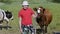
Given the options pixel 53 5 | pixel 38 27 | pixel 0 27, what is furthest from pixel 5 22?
pixel 53 5

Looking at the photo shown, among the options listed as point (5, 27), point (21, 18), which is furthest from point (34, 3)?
point (21, 18)

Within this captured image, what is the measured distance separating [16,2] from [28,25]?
13651 mm

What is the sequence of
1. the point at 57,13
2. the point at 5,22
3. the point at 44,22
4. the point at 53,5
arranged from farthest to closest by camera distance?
the point at 53,5 < the point at 57,13 < the point at 5,22 < the point at 44,22

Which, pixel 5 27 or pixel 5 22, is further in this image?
pixel 5 22

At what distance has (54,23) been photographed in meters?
16.0

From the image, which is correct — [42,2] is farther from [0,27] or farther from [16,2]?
[0,27]

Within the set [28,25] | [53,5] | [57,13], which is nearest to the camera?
[28,25]

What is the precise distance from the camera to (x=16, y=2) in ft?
72.3

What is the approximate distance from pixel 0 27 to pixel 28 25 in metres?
6.11

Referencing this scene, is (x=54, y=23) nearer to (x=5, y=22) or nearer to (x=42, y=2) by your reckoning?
(x=5, y=22)

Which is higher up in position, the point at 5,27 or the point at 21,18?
the point at 21,18

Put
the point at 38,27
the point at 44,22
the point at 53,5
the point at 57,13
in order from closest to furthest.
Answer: the point at 44,22
the point at 38,27
the point at 57,13
the point at 53,5

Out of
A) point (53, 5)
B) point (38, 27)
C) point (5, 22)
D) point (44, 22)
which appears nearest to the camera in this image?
point (44, 22)

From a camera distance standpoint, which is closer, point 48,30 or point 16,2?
point 48,30
